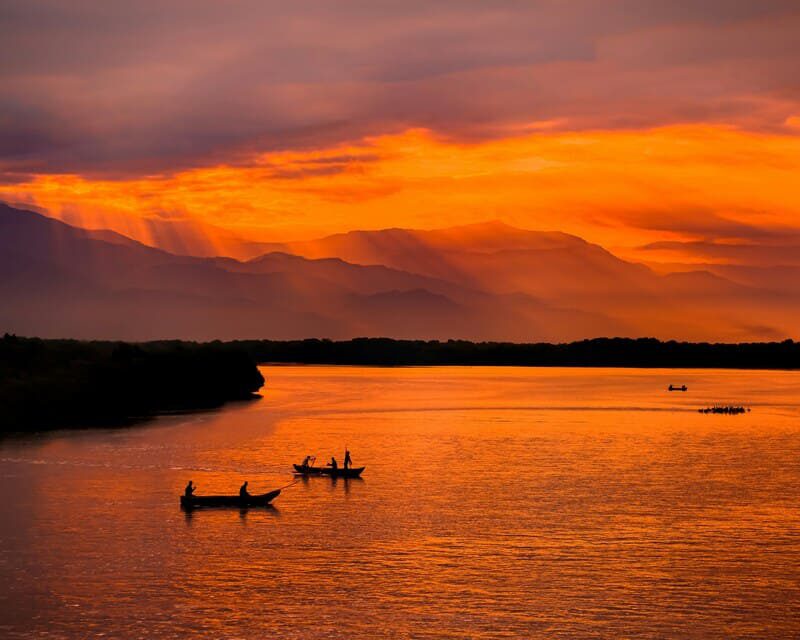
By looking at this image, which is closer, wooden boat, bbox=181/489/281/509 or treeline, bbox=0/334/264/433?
wooden boat, bbox=181/489/281/509

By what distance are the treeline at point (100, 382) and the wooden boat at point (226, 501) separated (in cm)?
5826

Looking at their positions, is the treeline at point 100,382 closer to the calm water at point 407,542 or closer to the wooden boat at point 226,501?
the calm water at point 407,542

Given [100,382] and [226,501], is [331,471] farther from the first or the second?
[100,382]

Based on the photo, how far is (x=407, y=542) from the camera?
59375 mm

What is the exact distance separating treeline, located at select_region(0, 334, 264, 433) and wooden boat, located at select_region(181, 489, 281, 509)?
5826cm

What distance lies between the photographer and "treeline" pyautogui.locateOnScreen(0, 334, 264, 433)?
136 m

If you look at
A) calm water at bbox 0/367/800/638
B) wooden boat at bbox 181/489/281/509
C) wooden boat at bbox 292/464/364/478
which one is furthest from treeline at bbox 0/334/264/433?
wooden boat at bbox 181/489/281/509

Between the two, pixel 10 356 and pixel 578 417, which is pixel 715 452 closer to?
pixel 578 417

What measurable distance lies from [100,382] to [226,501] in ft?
293

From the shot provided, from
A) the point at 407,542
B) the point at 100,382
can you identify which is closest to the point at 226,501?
the point at 407,542

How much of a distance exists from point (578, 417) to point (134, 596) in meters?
112

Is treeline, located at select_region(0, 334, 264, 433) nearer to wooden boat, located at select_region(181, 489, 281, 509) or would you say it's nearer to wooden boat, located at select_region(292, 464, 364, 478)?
A: wooden boat, located at select_region(292, 464, 364, 478)

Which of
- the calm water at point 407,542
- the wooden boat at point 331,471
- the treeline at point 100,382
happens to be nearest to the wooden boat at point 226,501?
the calm water at point 407,542

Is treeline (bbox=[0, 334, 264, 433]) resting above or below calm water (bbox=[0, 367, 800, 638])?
above
